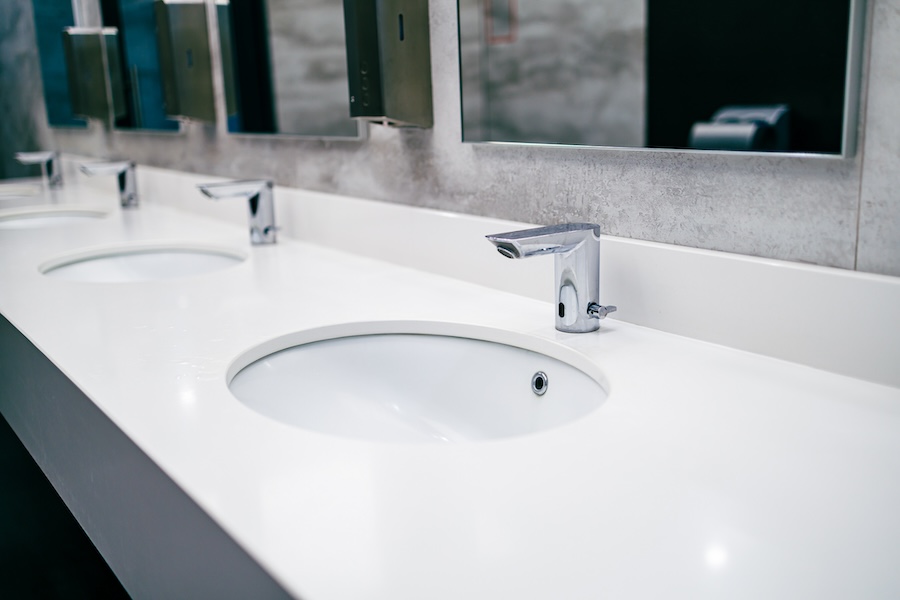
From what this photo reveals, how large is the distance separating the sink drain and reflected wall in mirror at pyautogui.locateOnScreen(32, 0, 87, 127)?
2453mm

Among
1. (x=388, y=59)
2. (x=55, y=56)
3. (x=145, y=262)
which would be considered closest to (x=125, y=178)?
(x=145, y=262)

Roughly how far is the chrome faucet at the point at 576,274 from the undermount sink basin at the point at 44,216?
5.19 ft

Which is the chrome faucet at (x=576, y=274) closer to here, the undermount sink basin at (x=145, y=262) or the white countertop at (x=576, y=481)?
the white countertop at (x=576, y=481)

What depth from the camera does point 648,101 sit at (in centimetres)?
98

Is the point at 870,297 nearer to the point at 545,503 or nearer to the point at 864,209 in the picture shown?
the point at 864,209

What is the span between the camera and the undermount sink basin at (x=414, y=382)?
88cm

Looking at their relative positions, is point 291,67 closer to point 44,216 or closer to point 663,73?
point 663,73

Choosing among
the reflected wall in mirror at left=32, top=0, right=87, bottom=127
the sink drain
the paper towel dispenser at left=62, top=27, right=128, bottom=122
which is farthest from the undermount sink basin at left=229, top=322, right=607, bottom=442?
the reflected wall in mirror at left=32, top=0, right=87, bottom=127

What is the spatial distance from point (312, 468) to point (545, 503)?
0.17 meters

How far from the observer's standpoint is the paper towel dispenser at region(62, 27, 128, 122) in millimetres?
2480

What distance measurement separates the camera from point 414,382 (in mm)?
987

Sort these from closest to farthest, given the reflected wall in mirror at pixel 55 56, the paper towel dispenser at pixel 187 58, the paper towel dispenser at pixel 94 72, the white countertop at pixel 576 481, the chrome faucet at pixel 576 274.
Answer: the white countertop at pixel 576 481
the chrome faucet at pixel 576 274
the paper towel dispenser at pixel 187 58
the paper towel dispenser at pixel 94 72
the reflected wall in mirror at pixel 55 56

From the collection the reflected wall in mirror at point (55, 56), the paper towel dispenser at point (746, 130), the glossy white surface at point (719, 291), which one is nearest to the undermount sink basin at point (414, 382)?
the glossy white surface at point (719, 291)

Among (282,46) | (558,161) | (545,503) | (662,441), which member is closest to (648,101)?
(558,161)
